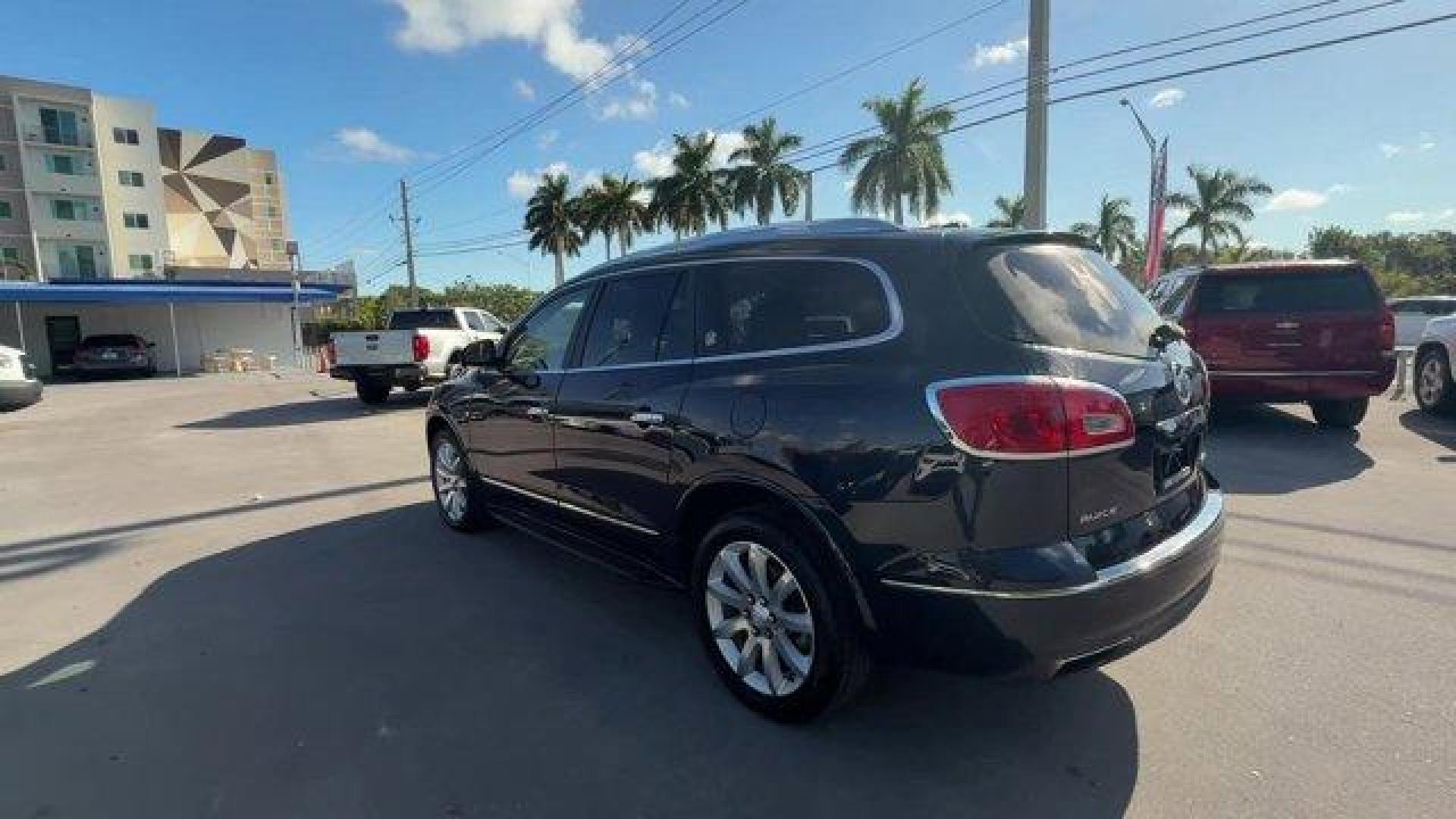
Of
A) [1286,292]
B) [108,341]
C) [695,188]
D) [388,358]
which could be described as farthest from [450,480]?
[695,188]

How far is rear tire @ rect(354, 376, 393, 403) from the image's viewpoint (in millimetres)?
13891

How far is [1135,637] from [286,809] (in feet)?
9.23

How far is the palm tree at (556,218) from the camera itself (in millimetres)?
52312

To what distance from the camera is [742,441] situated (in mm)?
2924

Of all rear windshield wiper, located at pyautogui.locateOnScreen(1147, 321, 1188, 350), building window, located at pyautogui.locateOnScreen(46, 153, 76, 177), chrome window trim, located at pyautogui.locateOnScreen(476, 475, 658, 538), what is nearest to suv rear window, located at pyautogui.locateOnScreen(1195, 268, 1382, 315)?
rear windshield wiper, located at pyautogui.locateOnScreen(1147, 321, 1188, 350)

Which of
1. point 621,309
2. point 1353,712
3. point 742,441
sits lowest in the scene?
point 1353,712

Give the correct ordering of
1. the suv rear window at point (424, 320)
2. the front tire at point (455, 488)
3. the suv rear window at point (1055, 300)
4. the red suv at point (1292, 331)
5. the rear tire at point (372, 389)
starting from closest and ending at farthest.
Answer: the suv rear window at point (1055, 300)
the front tire at point (455, 488)
the red suv at point (1292, 331)
the rear tire at point (372, 389)
the suv rear window at point (424, 320)

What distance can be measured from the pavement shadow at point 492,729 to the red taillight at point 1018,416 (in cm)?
115

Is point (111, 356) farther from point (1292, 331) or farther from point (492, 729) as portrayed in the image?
point (1292, 331)

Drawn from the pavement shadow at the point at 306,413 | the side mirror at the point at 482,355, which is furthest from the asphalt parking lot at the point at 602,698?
the pavement shadow at the point at 306,413

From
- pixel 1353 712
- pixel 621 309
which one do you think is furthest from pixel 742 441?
pixel 1353 712

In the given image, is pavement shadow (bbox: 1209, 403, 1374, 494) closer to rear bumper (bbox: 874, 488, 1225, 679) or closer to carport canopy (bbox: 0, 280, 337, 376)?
rear bumper (bbox: 874, 488, 1225, 679)

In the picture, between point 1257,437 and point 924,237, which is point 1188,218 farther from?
point 924,237

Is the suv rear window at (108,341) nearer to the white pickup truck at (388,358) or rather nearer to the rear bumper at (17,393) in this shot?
the rear bumper at (17,393)
